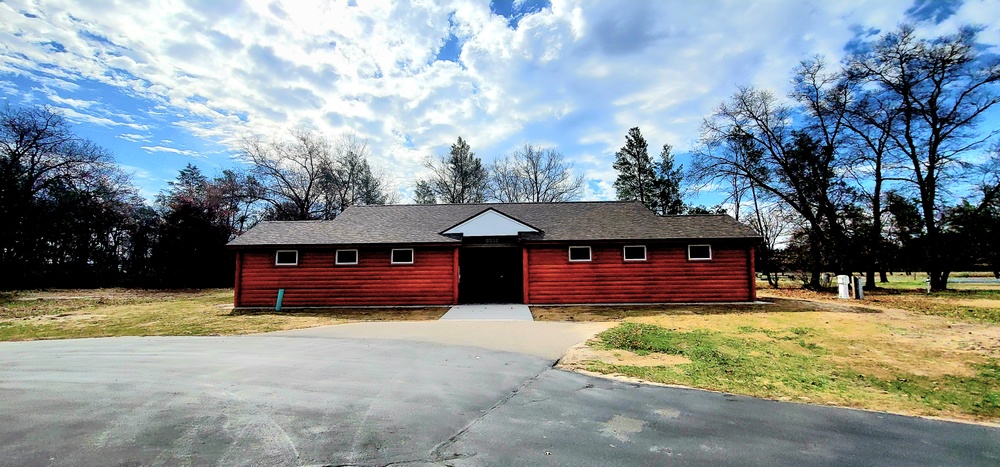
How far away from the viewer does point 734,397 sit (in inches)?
205

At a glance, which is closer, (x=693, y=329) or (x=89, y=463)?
(x=89, y=463)

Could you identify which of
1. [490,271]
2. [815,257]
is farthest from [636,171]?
[490,271]

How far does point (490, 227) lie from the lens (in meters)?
16.4

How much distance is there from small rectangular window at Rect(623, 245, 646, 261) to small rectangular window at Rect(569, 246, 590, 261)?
4.65ft

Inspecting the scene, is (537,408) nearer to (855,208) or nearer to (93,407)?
(93,407)

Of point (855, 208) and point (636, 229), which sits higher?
point (855, 208)

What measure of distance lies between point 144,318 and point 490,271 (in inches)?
513

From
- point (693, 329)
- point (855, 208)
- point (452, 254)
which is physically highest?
point (855, 208)

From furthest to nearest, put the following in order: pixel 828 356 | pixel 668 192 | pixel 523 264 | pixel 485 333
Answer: pixel 668 192 → pixel 523 264 → pixel 485 333 → pixel 828 356

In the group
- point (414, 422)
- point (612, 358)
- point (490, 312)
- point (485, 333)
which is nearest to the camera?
point (414, 422)

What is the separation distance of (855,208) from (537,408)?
27.3 metres

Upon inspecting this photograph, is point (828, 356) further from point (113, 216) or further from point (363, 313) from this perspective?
point (113, 216)

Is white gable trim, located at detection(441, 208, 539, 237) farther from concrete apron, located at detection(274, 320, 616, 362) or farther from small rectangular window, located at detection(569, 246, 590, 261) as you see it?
concrete apron, located at detection(274, 320, 616, 362)

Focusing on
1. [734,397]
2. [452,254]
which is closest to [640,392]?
[734,397]
